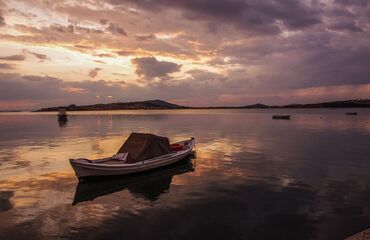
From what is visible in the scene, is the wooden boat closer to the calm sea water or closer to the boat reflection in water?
the boat reflection in water

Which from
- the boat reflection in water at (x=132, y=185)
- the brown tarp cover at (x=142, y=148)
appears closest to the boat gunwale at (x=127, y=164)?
the brown tarp cover at (x=142, y=148)

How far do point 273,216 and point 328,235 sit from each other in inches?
117

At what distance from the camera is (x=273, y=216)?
16344mm

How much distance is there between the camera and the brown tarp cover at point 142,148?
85.8 ft

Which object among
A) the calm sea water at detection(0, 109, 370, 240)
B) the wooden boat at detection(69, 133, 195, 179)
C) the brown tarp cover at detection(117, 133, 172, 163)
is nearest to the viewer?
the calm sea water at detection(0, 109, 370, 240)

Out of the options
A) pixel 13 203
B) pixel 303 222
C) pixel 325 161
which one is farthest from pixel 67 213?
pixel 325 161

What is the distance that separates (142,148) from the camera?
87.3ft

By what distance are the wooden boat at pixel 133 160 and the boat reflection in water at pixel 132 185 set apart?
1.81 feet

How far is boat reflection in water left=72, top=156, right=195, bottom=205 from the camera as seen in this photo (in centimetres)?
2080

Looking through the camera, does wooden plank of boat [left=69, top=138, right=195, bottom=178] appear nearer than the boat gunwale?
No

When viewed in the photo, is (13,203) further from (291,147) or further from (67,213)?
(291,147)

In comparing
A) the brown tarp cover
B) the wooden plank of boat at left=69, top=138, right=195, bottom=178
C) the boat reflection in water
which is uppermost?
the brown tarp cover

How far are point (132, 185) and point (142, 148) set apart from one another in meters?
4.23

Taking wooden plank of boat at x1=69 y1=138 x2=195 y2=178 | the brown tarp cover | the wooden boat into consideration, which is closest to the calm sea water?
wooden plank of boat at x1=69 y1=138 x2=195 y2=178
